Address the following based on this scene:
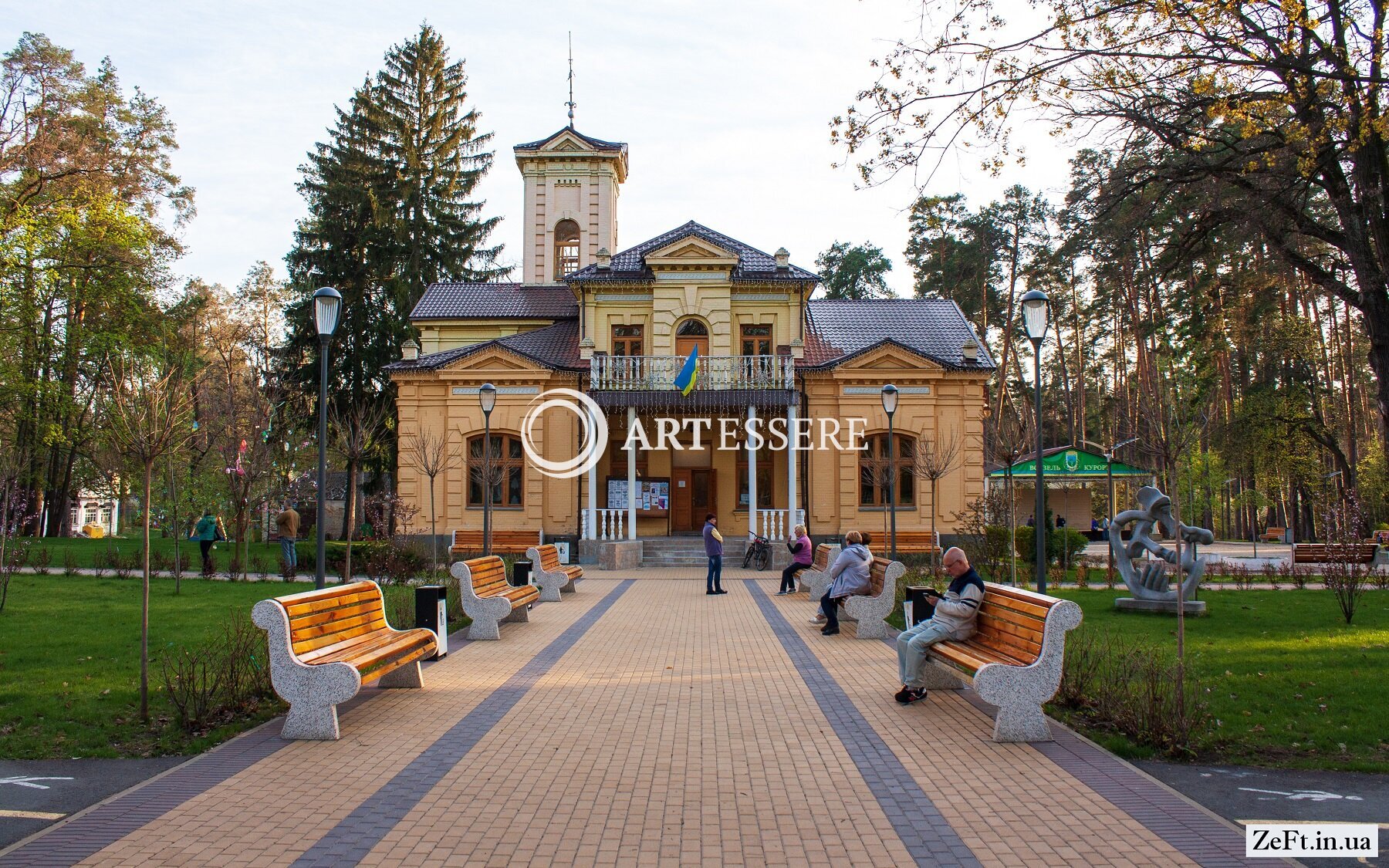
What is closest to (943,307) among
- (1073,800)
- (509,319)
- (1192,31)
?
(509,319)

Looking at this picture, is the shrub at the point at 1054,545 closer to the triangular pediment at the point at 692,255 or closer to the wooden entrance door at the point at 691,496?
the wooden entrance door at the point at 691,496

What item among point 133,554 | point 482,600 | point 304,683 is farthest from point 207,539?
point 304,683

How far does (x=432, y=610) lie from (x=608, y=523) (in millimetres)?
17964

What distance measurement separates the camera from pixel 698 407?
27.3m

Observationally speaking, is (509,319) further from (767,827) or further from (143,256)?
(767,827)

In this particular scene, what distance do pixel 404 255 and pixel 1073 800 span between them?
119 feet

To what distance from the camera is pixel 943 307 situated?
108 ft

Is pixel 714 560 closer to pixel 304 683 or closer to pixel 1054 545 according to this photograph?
pixel 1054 545

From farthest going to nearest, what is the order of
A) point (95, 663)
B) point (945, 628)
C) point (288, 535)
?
point (288, 535) < point (95, 663) < point (945, 628)

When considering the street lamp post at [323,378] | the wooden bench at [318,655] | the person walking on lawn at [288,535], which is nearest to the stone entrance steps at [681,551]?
the person walking on lawn at [288,535]

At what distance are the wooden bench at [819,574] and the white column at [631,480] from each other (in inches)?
373

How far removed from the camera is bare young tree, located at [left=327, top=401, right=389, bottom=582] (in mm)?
17766

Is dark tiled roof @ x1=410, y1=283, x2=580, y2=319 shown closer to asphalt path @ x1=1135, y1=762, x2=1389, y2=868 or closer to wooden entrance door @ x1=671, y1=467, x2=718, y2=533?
wooden entrance door @ x1=671, y1=467, x2=718, y2=533

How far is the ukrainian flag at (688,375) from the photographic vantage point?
2634 cm
